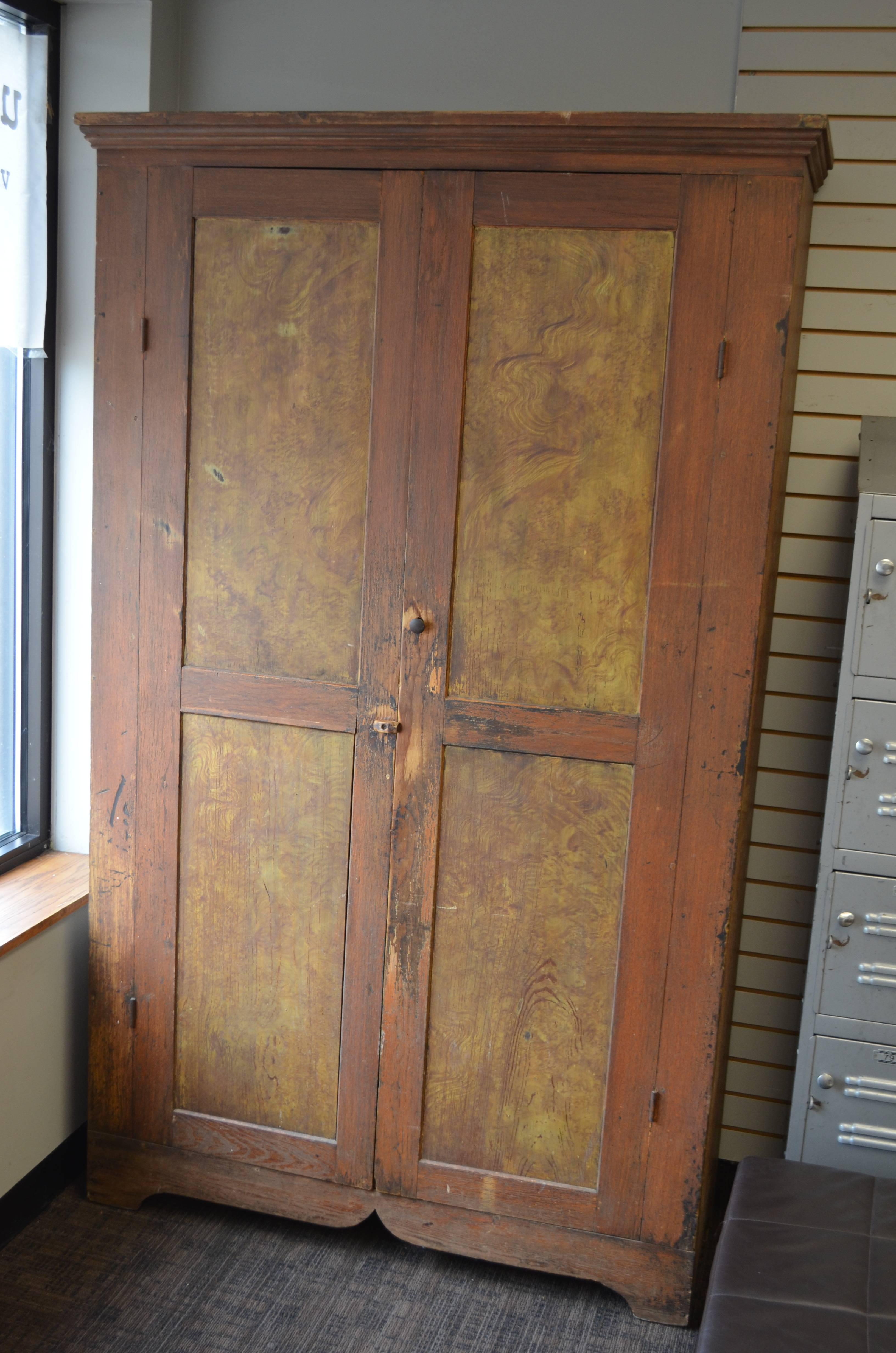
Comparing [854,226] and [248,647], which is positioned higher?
[854,226]

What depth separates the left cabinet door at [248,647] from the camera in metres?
2.12

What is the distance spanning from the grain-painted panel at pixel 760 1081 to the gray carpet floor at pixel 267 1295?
0.57 m

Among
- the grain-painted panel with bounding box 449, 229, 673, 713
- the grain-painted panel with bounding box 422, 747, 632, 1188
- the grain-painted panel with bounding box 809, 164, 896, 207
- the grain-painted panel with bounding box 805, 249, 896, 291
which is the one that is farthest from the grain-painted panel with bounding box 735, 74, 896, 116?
the grain-painted panel with bounding box 422, 747, 632, 1188

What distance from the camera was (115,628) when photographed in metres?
2.31

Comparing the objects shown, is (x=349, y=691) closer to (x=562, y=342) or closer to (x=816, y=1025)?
(x=562, y=342)

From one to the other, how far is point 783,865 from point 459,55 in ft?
6.56

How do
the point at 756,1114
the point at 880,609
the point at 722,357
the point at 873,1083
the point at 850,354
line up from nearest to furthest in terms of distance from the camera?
the point at 722,357, the point at 880,609, the point at 873,1083, the point at 850,354, the point at 756,1114

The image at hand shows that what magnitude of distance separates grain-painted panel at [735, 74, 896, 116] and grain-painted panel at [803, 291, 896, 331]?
14.6 inches

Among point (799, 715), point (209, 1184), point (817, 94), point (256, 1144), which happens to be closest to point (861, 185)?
point (817, 94)

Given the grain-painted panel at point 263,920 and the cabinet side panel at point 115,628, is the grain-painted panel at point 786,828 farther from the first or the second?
the cabinet side panel at point 115,628

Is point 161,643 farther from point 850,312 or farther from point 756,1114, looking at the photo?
point 756,1114

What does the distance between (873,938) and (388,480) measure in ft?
4.31

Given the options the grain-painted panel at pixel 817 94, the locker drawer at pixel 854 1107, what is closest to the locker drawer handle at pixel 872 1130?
the locker drawer at pixel 854 1107

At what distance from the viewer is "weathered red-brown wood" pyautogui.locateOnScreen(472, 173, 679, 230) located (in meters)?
1.95
